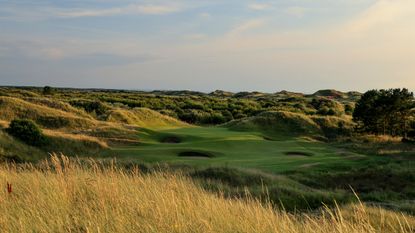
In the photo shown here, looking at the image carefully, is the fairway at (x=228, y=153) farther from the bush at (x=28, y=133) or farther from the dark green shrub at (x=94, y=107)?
the dark green shrub at (x=94, y=107)

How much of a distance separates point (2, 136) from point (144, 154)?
730cm

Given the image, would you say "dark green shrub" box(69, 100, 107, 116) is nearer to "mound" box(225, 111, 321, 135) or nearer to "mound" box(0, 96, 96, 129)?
"mound" box(0, 96, 96, 129)

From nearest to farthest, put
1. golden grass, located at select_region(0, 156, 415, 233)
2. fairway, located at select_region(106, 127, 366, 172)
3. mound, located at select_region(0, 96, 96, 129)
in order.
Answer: golden grass, located at select_region(0, 156, 415, 233) < fairway, located at select_region(106, 127, 366, 172) < mound, located at select_region(0, 96, 96, 129)

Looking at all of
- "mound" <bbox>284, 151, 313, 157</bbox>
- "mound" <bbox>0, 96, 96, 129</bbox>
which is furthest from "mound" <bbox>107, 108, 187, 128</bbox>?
"mound" <bbox>284, 151, 313, 157</bbox>

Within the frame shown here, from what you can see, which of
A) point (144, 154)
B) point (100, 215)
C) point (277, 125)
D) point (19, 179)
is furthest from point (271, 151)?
point (100, 215)

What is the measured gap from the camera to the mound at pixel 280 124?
48.1 metres

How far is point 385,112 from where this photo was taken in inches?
1809

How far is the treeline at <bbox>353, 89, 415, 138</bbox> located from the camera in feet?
150

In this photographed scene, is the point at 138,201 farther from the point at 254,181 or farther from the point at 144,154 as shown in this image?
the point at 144,154

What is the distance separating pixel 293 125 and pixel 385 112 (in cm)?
875

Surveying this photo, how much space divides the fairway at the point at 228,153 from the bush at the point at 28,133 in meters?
3.82

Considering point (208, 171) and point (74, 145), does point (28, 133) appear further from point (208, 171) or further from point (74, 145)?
point (208, 171)

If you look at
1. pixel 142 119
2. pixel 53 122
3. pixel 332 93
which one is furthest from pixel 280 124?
pixel 332 93

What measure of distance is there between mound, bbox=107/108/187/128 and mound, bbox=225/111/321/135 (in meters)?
6.42
